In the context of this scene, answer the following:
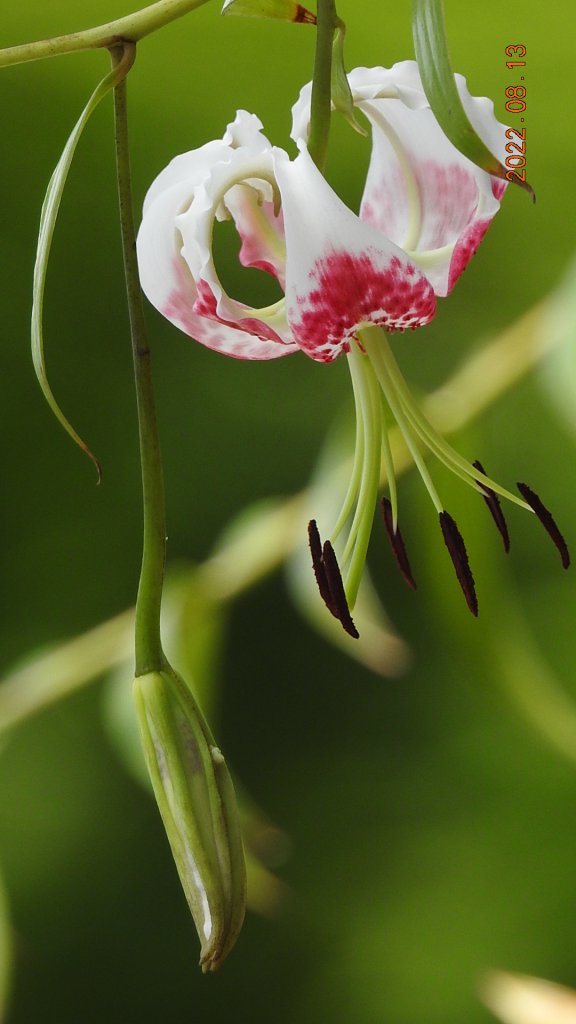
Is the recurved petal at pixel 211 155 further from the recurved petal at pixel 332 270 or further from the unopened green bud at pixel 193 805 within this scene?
the unopened green bud at pixel 193 805

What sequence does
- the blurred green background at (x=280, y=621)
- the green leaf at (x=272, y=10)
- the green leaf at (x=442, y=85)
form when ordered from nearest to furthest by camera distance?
the green leaf at (x=442, y=85) < the green leaf at (x=272, y=10) < the blurred green background at (x=280, y=621)

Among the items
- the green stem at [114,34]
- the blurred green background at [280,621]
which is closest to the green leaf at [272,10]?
the green stem at [114,34]

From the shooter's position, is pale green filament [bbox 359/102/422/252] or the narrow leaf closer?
the narrow leaf

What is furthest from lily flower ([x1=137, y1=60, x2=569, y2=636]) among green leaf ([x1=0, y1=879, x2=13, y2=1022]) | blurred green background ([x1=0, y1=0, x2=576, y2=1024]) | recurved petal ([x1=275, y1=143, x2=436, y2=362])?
green leaf ([x1=0, y1=879, x2=13, y2=1022])

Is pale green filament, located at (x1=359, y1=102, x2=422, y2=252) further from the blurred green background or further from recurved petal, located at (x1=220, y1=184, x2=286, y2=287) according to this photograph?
the blurred green background

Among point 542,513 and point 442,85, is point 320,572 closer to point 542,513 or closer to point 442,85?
point 542,513

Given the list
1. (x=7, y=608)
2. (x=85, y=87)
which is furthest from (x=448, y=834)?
(x=85, y=87)

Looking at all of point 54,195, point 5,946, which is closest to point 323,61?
point 54,195

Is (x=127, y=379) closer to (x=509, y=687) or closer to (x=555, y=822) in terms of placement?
(x=509, y=687)
